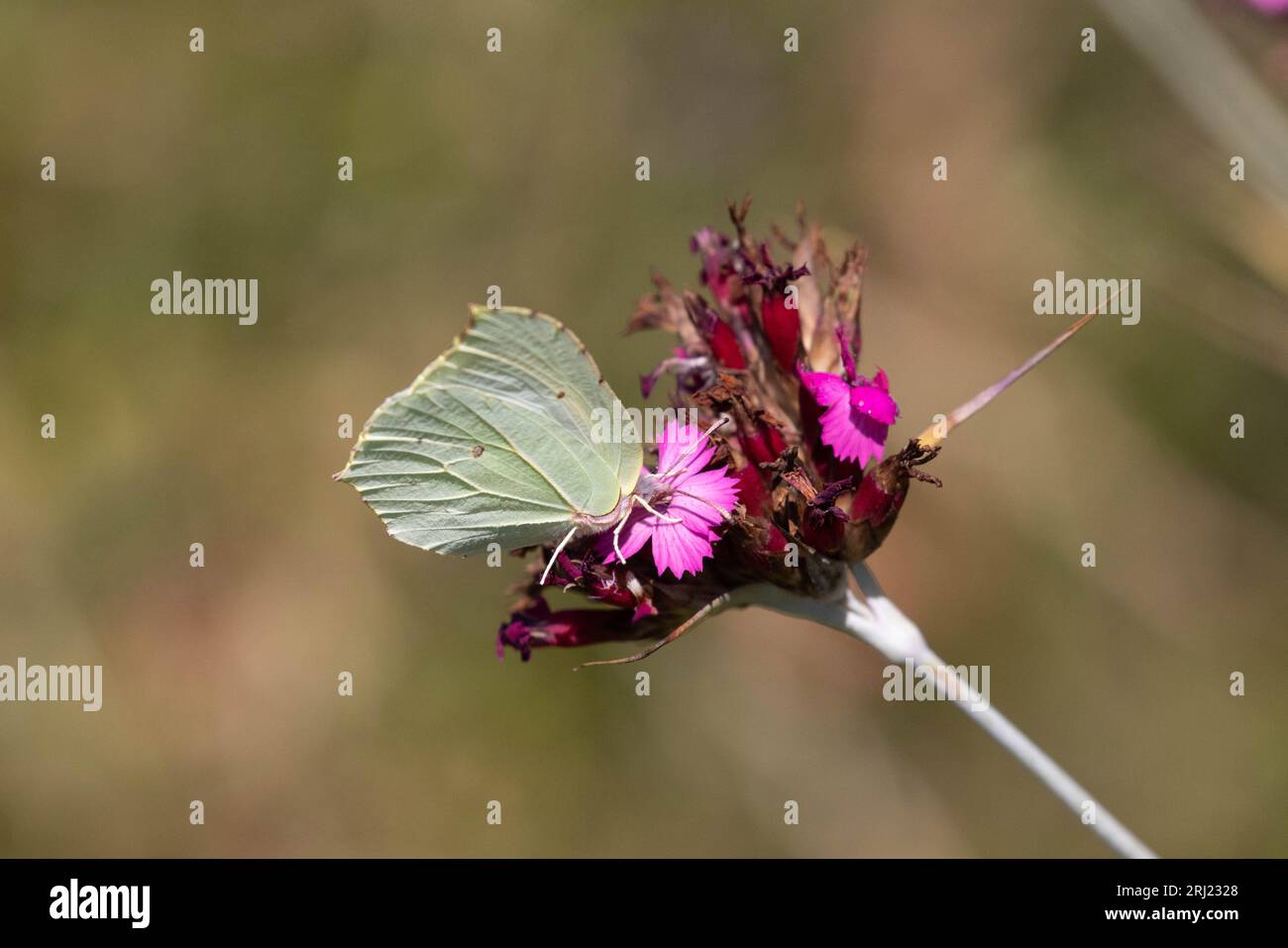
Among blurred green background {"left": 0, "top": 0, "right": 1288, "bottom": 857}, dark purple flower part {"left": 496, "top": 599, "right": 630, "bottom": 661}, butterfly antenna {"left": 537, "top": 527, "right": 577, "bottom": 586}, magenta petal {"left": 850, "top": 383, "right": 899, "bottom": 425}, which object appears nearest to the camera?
magenta petal {"left": 850, "top": 383, "right": 899, "bottom": 425}

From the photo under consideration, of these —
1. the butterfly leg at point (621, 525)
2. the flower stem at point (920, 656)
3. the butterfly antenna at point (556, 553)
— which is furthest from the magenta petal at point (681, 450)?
the flower stem at point (920, 656)

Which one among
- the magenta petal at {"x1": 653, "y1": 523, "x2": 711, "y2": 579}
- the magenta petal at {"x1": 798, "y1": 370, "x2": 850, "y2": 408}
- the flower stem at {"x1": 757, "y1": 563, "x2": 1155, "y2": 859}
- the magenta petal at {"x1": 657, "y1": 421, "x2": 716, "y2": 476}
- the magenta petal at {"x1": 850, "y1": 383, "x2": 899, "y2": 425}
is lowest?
the flower stem at {"x1": 757, "y1": 563, "x2": 1155, "y2": 859}

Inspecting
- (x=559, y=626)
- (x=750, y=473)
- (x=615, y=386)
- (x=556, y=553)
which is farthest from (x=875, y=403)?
(x=615, y=386)

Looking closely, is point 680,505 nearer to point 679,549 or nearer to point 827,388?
→ point 679,549

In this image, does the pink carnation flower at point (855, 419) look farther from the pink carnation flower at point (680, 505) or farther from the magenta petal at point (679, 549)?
the magenta petal at point (679, 549)

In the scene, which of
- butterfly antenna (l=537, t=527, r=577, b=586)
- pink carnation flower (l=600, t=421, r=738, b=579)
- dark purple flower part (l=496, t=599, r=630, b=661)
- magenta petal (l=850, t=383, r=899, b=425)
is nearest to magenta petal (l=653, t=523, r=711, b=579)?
pink carnation flower (l=600, t=421, r=738, b=579)

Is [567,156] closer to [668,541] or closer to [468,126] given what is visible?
[468,126]

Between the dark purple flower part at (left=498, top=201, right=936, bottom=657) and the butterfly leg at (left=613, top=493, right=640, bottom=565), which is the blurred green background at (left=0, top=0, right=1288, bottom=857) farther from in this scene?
the butterfly leg at (left=613, top=493, right=640, bottom=565)
